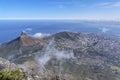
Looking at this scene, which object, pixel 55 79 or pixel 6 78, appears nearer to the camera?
pixel 6 78

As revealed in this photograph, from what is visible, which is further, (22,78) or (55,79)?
(55,79)

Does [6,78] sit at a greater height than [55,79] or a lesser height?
greater

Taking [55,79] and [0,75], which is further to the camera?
[55,79]

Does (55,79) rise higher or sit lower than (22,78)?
lower

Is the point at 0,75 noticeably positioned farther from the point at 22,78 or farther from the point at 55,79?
the point at 55,79

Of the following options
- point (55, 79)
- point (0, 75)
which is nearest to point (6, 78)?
point (0, 75)

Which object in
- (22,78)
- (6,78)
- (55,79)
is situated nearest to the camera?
(6,78)

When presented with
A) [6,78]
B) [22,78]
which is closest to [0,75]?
[6,78]

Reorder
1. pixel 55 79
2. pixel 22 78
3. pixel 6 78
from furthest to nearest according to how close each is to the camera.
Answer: pixel 55 79, pixel 22 78, pixel 6 78
